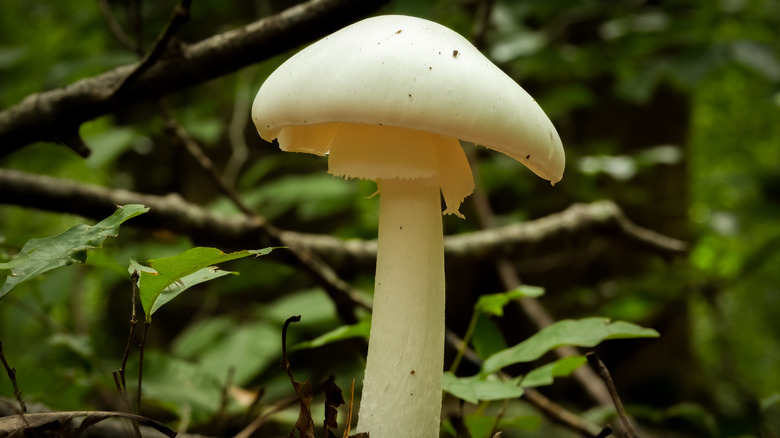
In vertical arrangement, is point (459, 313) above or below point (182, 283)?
below

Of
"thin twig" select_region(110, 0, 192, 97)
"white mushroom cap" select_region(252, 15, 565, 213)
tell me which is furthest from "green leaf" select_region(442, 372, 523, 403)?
"thin twig" select_region(110, 0, 192, 97)

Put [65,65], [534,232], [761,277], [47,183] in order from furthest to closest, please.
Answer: [761,277]
[65,65]
[534,232]
[47,183]

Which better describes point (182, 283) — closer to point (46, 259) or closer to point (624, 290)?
point (46, 259)

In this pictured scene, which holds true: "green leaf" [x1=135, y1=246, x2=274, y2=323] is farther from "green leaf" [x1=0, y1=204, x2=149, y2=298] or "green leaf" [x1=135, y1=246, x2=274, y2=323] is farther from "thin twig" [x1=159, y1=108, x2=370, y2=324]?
"thin twig" [x1=159, y1=108, x2=370, y2=324]

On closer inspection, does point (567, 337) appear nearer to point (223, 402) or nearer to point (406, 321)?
point (406, 321)

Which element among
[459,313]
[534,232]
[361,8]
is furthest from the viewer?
[459,313]

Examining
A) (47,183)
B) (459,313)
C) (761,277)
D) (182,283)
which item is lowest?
(459,313)

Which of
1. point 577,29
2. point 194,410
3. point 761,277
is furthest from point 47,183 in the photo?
point 761,277
